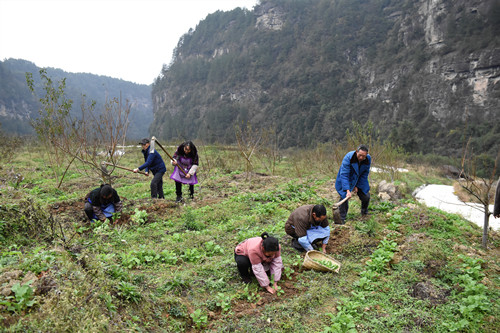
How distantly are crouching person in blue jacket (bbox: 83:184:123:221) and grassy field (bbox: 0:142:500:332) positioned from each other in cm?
26

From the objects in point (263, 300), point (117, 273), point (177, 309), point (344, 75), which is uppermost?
A: point (344, 75)

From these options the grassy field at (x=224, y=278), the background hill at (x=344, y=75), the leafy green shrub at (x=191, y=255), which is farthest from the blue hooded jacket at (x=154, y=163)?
the background hill at (x=344, y=75)

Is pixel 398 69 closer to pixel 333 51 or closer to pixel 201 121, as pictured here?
pixel 333 51

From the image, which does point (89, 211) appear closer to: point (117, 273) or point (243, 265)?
point (117, 273)

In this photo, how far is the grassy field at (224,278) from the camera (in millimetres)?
2332

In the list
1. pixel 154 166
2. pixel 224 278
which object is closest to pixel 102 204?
pixel 154 166

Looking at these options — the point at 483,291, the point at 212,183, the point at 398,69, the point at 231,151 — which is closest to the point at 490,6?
the point at 398,69

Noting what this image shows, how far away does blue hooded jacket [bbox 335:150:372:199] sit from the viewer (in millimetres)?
5406

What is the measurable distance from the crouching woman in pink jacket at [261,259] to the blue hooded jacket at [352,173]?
7.88 ft

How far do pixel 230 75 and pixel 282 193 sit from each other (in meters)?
80.2

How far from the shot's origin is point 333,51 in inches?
2682

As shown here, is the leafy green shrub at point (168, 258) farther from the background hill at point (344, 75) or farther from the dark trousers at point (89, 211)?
the background hill at point (344, 75)

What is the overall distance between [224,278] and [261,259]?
0.58m

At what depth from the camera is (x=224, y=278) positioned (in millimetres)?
3676
